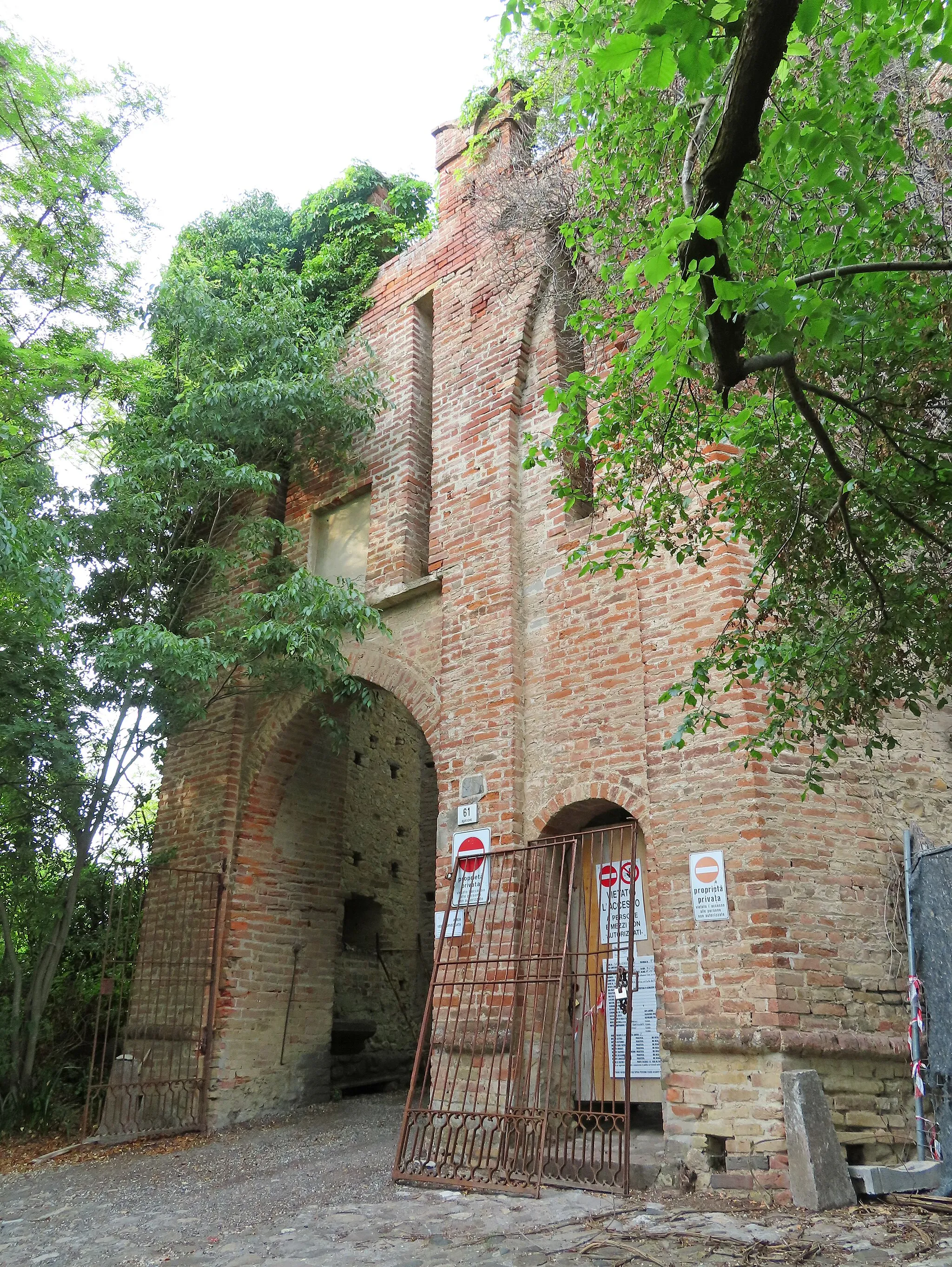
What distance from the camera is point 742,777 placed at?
5.74m

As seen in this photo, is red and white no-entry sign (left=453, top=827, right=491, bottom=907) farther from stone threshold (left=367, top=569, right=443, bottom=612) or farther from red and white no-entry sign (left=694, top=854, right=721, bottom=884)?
stone threshold (left=367, top=569, right=443, bottom=612)

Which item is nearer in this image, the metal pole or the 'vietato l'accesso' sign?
the metal pole

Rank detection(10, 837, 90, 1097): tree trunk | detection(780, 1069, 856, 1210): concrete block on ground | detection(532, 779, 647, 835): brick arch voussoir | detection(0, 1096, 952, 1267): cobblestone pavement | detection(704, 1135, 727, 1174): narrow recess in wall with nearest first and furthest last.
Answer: detection(0, 1096, 952, 1267): cobblestone pavement
detection(780, 1069, 856, 1210): concrete block on ground
detection(704, 1135, 727, 1174): narrow recess in wall
detection(532, 779, 647, 835): brick arch voussoir
detection(10, 837, 90, 1097): tree trunk

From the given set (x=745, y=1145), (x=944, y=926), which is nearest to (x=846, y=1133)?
(x=745, y=1145)

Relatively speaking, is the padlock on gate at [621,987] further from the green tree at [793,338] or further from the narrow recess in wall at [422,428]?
the narrow recess in wall at [422,428]

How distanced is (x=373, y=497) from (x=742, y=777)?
5086mm

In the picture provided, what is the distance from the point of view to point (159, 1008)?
895 cm

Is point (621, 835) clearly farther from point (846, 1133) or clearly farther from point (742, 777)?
point (846, 1133)

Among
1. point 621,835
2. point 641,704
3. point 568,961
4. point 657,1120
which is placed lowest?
point 657,1120

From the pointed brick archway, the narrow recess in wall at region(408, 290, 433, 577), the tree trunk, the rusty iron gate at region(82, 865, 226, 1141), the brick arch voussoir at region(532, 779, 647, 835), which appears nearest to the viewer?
the brick arch voussoir at region(532, 779, 647, 835)

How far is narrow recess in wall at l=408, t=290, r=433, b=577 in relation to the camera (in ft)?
29.7

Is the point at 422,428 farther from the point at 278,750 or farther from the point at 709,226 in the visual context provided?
the point at 709,226

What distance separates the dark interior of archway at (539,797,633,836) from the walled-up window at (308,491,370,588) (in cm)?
359

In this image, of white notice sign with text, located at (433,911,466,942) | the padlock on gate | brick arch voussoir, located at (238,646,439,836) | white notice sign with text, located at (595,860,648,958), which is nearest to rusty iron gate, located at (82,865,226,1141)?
brick arch voussoir, located at (238,646,439,836)
